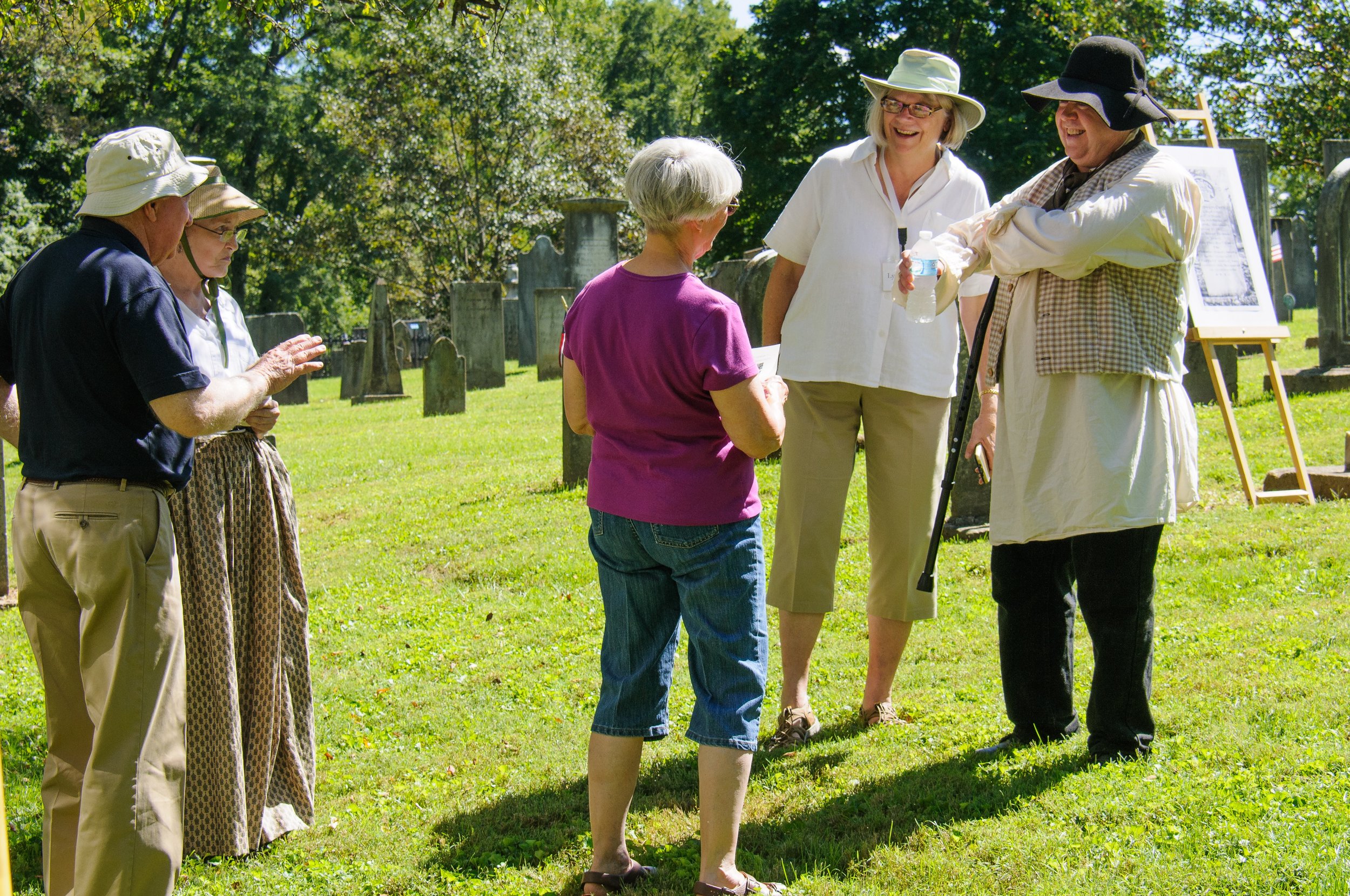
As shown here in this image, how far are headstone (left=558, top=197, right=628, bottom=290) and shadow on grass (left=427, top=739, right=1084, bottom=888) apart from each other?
7.63 metres

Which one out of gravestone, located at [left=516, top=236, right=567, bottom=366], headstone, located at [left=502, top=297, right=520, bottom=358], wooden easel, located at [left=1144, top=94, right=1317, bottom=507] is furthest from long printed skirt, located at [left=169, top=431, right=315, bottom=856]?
headstone, located at [left=502, top=297, right=520, bottom=358]

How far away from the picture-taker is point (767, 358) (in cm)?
354

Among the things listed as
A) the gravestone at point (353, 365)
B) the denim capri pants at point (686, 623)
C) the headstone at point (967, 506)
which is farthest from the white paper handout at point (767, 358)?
the gravestone at point (353, 365)

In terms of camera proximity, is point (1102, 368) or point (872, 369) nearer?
point (1102, 368)

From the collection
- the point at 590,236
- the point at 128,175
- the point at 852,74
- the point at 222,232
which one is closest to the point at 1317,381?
the point at 590,236

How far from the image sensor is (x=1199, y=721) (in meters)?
4.12

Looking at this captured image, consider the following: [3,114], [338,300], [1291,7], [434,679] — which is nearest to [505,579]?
[434,679]

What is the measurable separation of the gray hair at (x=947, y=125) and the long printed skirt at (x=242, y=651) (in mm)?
2359

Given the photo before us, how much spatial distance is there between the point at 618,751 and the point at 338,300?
1801 inches

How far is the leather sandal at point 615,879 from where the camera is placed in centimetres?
320

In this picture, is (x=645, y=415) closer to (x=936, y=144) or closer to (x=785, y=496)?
(x=785, y=496)

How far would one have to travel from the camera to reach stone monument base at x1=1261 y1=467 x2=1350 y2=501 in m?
7.40

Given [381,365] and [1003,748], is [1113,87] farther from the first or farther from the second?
[381,365]

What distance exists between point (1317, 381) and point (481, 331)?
1276 cm
